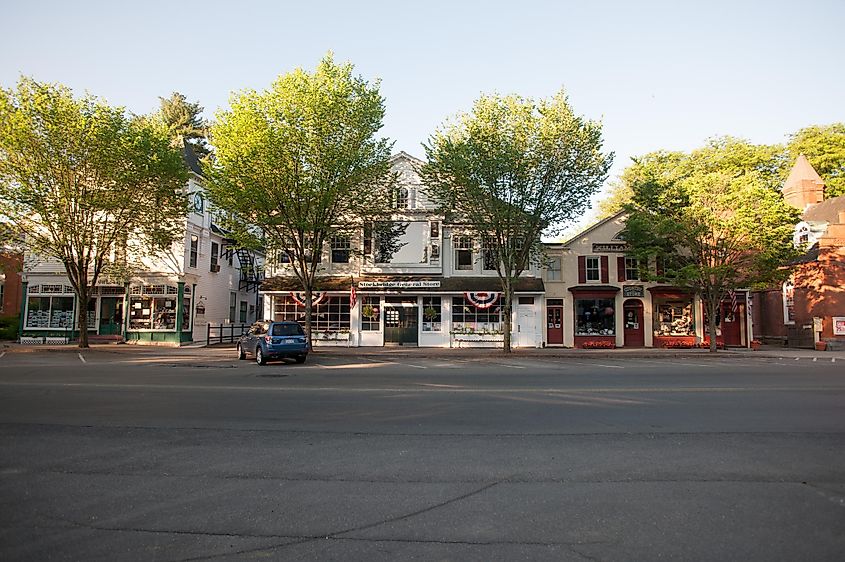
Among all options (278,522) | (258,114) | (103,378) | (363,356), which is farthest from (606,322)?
(278,522)

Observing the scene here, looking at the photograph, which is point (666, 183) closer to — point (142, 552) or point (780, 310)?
point (780, 310)

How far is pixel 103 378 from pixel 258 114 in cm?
1358

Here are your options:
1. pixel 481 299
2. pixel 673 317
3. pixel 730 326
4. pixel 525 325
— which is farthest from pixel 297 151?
pixel 730 326

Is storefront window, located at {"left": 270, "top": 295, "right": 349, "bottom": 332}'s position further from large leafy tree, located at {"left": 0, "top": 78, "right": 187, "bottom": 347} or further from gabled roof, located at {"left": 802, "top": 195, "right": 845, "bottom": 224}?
gabled roof, located at {"left": 802, "top": 195, "right": 845, "bottom": 224}

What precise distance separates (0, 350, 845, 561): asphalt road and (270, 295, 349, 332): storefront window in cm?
2037

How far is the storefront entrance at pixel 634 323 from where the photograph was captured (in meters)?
33.1

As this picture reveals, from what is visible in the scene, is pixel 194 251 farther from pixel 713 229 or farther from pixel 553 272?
pixel 713 229

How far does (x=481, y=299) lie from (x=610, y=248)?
8.96 m

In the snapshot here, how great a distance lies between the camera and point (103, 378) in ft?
49.2

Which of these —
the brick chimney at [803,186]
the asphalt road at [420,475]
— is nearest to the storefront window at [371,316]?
the asphalt road at [420,475]

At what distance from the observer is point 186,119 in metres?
56.9

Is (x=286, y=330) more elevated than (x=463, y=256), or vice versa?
(x=463, y=256)

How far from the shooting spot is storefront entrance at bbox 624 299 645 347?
33094 millimetres

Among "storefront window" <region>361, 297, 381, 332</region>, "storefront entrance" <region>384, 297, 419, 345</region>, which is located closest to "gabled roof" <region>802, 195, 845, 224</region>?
"storefront entrance" <region>384, 297, 419, 345</region>
